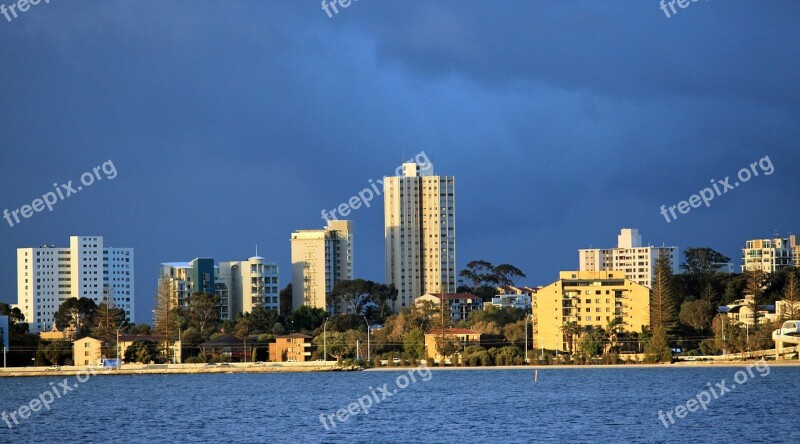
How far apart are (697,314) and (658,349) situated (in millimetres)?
13709

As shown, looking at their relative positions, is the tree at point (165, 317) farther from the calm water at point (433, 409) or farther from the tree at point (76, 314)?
the tree at point (76, 314)

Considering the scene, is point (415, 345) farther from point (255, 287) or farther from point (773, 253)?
point (773, 253)

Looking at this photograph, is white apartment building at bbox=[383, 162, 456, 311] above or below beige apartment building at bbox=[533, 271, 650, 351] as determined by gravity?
above

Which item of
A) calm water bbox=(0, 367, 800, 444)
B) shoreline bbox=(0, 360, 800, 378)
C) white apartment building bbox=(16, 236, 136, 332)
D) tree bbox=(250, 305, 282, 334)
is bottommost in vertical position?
calm water bbox=(0, 367, 800, 444)

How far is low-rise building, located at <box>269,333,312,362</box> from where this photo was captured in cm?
10794

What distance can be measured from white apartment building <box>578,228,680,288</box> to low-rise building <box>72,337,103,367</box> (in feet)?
261

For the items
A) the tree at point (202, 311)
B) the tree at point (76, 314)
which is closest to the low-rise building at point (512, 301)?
the tree at point (202, 311)

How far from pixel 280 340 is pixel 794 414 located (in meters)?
58.9

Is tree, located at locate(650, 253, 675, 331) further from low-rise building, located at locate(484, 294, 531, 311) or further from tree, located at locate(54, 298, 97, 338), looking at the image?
tree, located at locate(54, 298, 97, 338)

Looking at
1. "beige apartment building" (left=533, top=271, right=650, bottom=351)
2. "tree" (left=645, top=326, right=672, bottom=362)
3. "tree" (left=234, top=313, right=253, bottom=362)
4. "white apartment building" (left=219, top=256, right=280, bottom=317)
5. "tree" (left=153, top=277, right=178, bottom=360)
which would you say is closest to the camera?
"tree" (left=645, top=326, right=672, bottom=362)

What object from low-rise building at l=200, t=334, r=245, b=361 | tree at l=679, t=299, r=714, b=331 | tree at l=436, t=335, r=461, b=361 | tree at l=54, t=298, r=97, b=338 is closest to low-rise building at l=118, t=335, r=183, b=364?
low-rise building at l=200, t=334, r=245, b=361

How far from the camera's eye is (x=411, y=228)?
155 meters

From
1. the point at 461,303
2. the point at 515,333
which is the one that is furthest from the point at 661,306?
the point at 461,303

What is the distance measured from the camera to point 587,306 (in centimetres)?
10250
